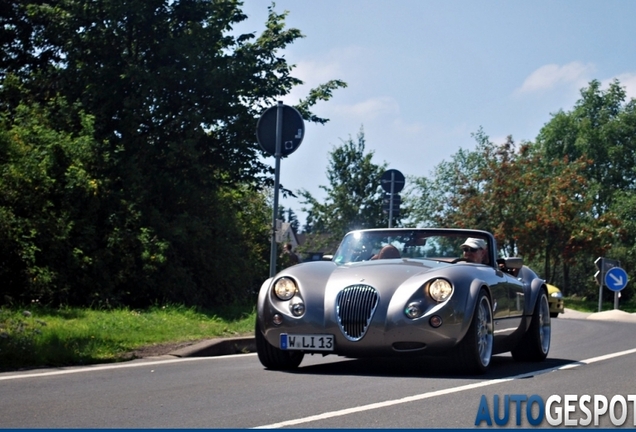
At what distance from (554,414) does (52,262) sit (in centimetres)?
1144

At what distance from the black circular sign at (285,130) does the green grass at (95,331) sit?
2.49 meters

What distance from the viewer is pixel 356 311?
8.96 meters

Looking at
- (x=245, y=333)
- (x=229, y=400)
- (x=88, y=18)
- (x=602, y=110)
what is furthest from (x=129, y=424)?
(x=602, y=110)

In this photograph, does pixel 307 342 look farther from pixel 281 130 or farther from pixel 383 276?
pixel 281 130

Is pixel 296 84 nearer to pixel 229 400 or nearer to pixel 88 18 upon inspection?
pixel 88 18

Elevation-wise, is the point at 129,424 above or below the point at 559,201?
below

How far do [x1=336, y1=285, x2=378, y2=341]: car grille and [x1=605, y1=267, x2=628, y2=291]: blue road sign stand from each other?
78.4 feet

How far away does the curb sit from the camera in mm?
11605

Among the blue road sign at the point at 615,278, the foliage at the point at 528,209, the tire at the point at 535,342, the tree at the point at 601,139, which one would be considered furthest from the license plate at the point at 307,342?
the tree at the point at 601,139

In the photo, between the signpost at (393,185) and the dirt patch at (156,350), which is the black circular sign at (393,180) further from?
the dirt patch at (156,350)

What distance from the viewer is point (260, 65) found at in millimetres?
22047

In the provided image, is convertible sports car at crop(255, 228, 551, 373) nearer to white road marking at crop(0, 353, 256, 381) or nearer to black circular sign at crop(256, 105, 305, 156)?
white road marking at crop(0, 353, 256, 381)

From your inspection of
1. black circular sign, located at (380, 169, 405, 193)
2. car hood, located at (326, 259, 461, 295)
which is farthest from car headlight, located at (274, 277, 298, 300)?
black circular sign, located at (380, 169, 405, 193)

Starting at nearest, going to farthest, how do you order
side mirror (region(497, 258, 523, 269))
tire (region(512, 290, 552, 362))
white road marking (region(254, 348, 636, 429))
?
white road marking (region(254, 348, 636, 429)), side mirror (region(497, 258, 523, 269)), tire (region(512, 290, 552, 362))
